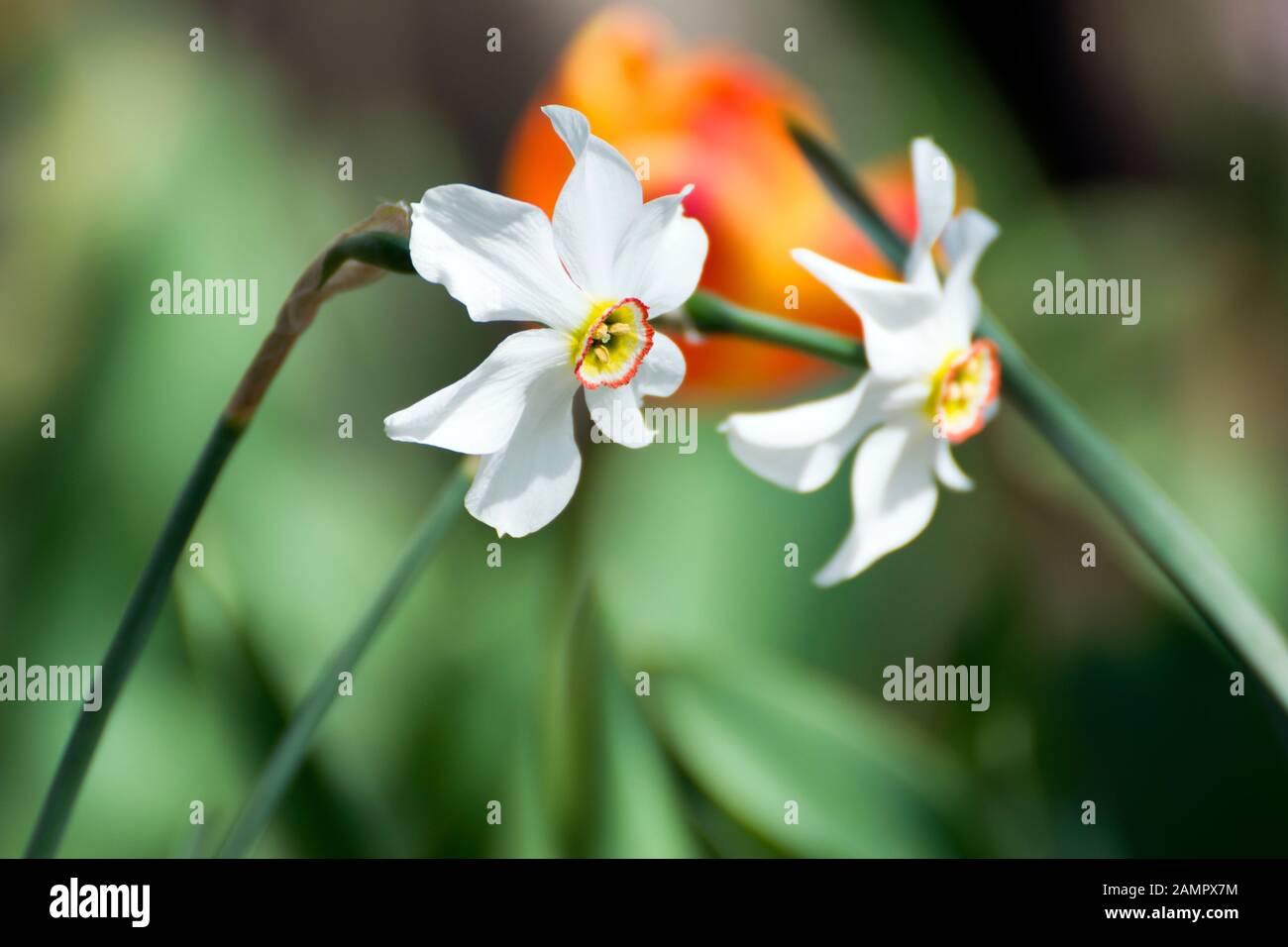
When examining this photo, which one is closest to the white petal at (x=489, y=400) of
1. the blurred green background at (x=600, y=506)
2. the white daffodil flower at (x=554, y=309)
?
the white daffodil flower at (x=554, y=309)

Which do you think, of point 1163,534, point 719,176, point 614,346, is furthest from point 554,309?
point 719,176

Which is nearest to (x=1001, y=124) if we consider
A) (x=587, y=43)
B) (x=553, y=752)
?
(x=587, y=43)

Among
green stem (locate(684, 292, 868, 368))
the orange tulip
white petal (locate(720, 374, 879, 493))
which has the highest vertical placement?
the orange tulip

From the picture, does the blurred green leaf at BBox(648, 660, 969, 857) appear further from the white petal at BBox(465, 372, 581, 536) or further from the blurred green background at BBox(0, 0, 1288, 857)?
the white petal at BBox(465, 372, 581, 536)

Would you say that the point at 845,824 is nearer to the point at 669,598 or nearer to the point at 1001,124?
the point at 669,598

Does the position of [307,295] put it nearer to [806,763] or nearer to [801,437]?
[801,437]

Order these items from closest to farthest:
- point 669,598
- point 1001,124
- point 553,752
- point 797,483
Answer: point 797,483
point 553,752
point 669,598
point 1001,124

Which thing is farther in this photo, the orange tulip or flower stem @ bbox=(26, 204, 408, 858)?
the orange tulip

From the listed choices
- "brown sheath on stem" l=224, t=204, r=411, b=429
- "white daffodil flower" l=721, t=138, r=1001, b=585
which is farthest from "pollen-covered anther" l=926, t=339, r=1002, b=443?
"brown sheath on stem" l=224, t=204, r=411, b=429
